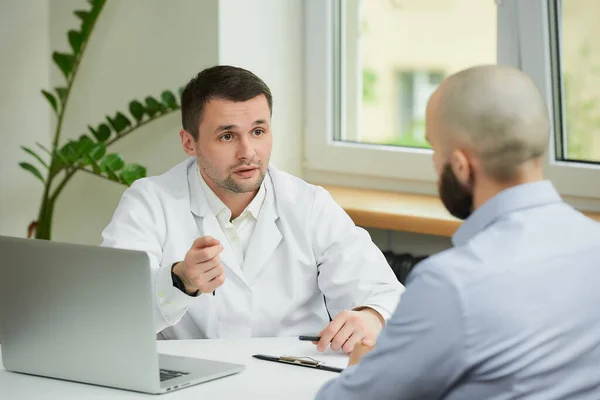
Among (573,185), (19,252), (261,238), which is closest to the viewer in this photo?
(19,252)

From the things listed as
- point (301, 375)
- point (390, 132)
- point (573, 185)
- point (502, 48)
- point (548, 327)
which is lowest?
point (301, 375)

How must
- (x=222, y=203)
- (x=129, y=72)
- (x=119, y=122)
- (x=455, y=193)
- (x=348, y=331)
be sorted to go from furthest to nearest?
(x=129, y=72), (x=119, y=122), (x=222, y=203), (x=348, y=331), (x=455, y=193)

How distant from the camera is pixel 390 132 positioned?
3.75 m

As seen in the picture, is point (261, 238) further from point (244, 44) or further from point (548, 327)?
point (548, 327)

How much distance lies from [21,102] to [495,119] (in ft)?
9.27

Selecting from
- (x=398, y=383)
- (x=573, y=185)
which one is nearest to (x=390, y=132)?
(x=573, y=185)

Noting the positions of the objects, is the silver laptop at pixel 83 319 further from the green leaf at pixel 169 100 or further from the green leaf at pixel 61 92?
the green leaf at pixel 61 92

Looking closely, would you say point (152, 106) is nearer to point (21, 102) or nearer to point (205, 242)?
point (21, 102)

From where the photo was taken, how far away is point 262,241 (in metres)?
2.65

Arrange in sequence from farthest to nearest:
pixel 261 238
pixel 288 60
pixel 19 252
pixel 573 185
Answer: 1. pixel 288 60
2. pixel 573 185
3. pixel 261 238
4. pixel 19 252

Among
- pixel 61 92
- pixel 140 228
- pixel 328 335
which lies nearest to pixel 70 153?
→ pixel 61 92

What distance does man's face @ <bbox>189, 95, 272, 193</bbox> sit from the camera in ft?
8.59

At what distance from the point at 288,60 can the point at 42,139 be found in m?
1.06

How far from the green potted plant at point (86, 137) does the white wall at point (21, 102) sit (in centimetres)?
12
